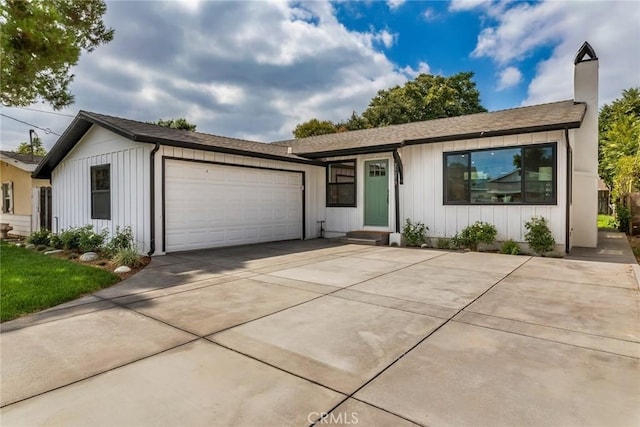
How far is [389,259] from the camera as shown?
766 centimetres

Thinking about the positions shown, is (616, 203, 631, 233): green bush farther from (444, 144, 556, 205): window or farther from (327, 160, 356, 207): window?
(327, 160, 356, 207): window

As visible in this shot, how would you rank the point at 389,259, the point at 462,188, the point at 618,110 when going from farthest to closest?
1. the point at 618,110
2. the point at 462,188
3. the point at 389,259

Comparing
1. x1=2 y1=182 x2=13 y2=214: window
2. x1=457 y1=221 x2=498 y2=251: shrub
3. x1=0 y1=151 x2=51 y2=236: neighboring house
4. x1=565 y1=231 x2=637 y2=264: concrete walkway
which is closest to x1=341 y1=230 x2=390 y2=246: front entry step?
x1=457 y1=221 x2=498 y2=251: shrub

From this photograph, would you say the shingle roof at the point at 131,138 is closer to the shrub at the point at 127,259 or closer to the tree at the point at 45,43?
the tree at the point at 45,43

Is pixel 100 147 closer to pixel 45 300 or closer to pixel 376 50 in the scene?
pixel 45 300

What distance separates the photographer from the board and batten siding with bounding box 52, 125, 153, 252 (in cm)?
811

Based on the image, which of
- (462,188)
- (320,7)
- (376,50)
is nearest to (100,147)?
(320,7)

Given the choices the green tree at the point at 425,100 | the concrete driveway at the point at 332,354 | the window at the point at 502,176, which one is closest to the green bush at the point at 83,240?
the concrete driveway at the point at 332,354

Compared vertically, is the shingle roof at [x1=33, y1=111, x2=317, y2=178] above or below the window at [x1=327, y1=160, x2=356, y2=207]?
above

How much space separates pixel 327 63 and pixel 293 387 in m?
13.5

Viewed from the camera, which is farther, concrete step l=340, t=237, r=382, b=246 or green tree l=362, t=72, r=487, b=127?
green tree l=362, t=72, r=487, b=127

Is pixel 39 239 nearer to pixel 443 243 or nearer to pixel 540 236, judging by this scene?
pixel 443 243

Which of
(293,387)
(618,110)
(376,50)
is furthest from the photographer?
(618,110)

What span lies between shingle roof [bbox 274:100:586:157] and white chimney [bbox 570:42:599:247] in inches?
16.7
